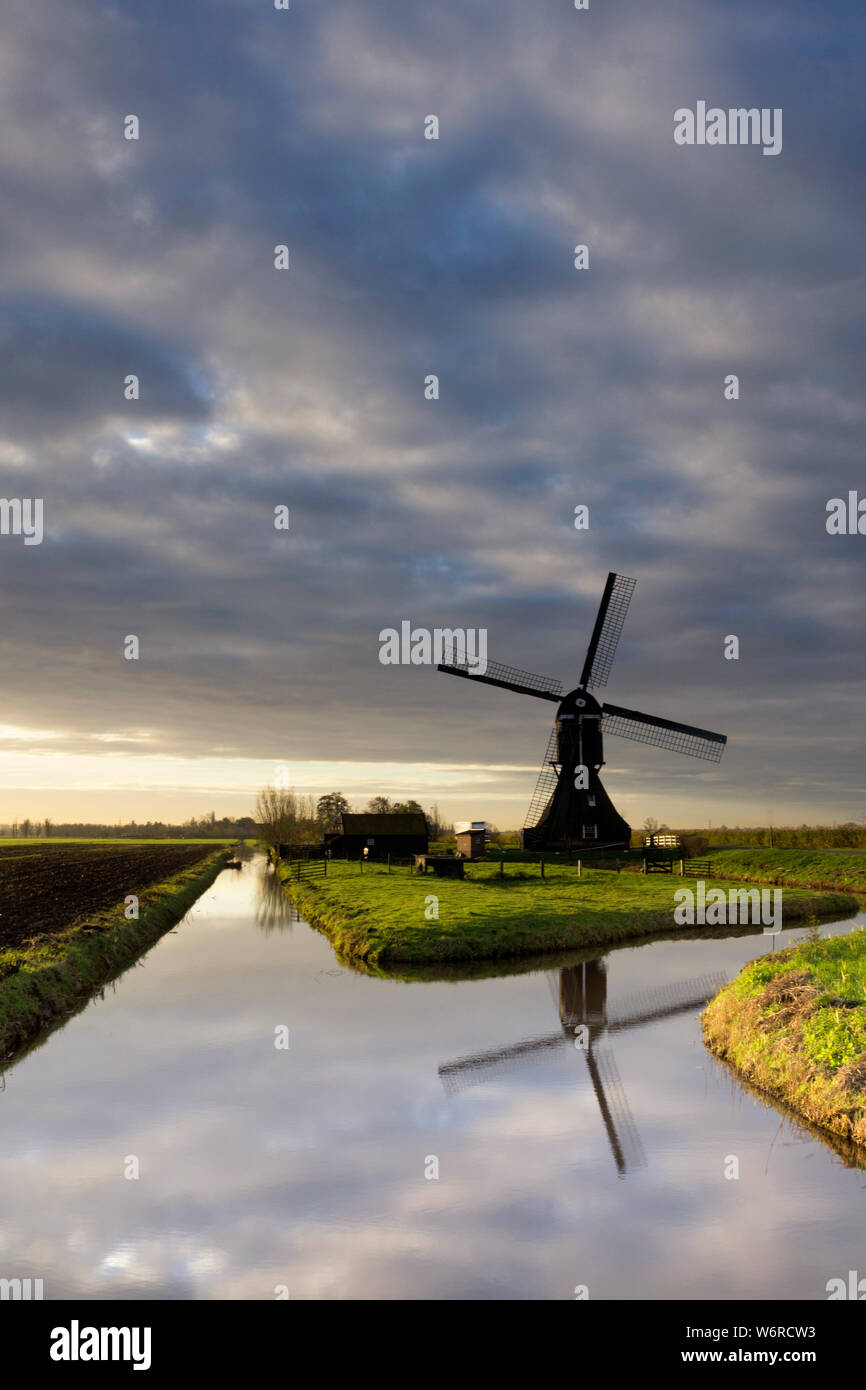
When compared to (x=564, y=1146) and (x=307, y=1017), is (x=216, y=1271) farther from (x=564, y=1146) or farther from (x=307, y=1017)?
(x=307, y=1017)

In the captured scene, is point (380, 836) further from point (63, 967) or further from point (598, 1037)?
point (598, 1037)

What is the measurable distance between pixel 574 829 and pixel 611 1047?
135 ft

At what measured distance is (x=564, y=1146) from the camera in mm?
13289

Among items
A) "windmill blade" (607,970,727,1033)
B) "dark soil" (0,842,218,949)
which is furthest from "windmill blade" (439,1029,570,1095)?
"dark soil" (0,842,218,949)

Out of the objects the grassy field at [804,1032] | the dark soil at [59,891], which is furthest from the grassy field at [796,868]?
the dark soil at [59,891]

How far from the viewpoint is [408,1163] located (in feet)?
41.4

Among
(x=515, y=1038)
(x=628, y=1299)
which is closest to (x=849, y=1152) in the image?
(x=628, y=1299)

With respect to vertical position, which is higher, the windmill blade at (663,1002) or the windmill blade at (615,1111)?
the windmill blade at (615,1111)

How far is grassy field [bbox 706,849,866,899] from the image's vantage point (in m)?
55.4

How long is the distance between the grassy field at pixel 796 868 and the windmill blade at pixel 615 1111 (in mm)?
39482

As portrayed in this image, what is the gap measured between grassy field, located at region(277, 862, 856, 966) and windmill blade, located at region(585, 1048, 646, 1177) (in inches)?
482

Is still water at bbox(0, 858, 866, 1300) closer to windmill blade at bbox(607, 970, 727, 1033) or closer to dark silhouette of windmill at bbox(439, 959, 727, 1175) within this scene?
dark silhouette of windmill at bbox(439, 959, 727, 1175)

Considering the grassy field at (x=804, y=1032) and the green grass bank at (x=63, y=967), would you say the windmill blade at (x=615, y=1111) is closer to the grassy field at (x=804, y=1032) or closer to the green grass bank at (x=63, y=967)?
the grassy field at (x=804, y=1032)

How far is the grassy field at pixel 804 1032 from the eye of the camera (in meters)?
14.0
